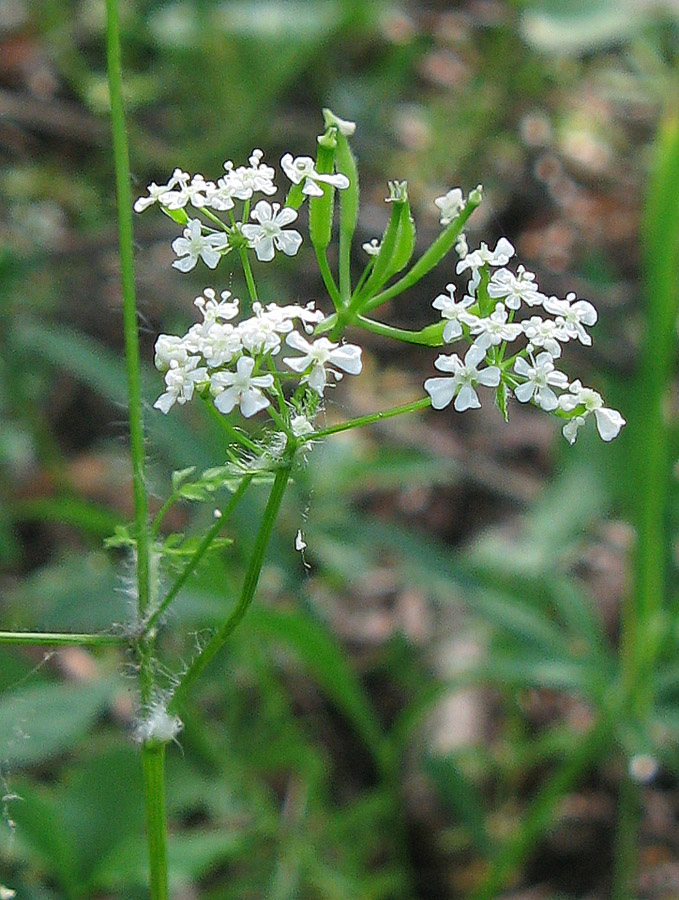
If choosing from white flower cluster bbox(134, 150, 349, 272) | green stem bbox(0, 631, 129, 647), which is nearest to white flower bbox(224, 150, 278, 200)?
white flower cluster bbox(134, 150, 349, 272)

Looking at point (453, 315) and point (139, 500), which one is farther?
point (139, 500)

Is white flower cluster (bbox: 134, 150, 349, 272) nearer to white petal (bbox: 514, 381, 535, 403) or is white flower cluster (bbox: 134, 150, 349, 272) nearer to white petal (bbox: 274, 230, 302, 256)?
white petal (bbox: 274, 230, 302, 256)

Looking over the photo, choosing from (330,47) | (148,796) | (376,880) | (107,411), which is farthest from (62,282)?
(148,796)

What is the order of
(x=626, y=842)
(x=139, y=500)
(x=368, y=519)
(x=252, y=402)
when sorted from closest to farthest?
(x=252, y=402)
(x=139, y=500)
(x=626, y=842)
(x=368, y=519)

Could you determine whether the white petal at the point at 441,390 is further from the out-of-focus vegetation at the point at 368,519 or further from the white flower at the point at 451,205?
the out-of-focus vegetation at the point at 368,519

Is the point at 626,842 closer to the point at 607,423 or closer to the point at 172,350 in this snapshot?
the point at 607,423

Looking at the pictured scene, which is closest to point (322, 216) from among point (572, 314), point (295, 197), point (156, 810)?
point (295, 197)
